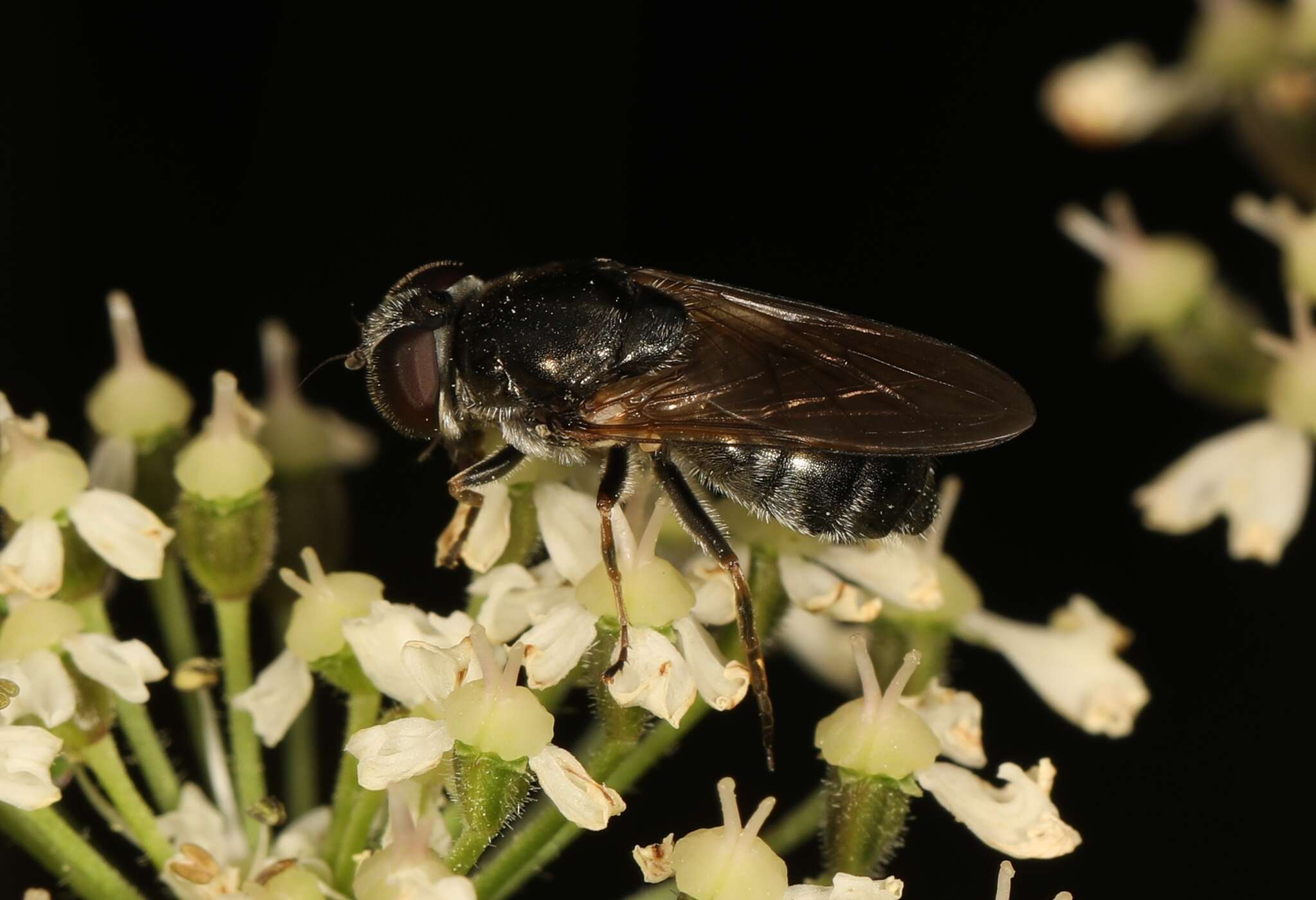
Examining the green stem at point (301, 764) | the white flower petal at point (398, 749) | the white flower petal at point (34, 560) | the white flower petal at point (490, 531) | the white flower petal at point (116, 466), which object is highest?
the white flower petal at point (490, 531)

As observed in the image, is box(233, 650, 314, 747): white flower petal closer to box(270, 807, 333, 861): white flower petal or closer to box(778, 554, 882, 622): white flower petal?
box(270, 807, 333, 861): white flower petal

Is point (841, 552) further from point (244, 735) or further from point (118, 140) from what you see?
point (118, 140)

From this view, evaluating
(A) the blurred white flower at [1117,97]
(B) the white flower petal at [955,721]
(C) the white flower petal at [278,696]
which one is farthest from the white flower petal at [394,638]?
(A) the blurred white flower at [1117,97]

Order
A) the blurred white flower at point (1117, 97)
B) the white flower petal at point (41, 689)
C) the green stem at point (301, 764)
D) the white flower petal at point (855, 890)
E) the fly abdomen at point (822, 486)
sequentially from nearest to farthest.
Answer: the white flower petal at point (855, 890), the white flower petal at point (41, 689), the fly abdomen at point (822, 486), the green stem at point (301, 764), the blurred white flower at point (1117, 97)

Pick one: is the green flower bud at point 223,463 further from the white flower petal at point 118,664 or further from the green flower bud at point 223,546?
the white flower petal at point 118,664

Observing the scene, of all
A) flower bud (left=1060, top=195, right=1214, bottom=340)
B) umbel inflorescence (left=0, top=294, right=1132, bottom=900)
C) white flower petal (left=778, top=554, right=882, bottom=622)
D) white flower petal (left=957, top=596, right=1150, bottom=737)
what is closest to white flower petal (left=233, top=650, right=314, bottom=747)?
umbel inflorescence (left=0, top=294, right=1132, bottom=900)

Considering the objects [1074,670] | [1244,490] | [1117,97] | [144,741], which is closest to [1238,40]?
[1117,97]

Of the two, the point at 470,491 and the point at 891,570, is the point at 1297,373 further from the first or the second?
the point at 470,491
